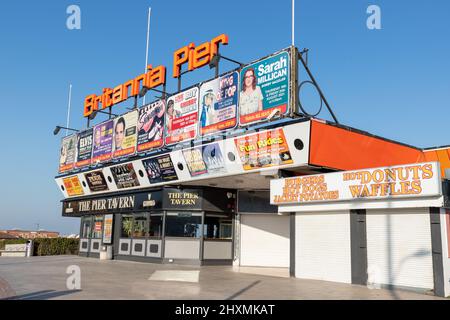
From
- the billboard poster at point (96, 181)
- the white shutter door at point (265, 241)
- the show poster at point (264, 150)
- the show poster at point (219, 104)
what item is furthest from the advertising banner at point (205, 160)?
the billboard poster at point (96, 181)

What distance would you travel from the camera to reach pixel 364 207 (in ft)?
54.7

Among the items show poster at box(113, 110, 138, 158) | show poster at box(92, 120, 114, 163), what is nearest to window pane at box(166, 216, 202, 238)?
show poster at box(113, 110, 138, 158)

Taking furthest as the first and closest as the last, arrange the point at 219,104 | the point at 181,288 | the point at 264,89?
the point at 219,104 < the point at 264,89 < the point at 181,288

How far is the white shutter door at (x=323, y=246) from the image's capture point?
1764 centimetres

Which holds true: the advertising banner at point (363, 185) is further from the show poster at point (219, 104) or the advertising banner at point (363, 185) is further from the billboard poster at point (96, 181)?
the billboard poster at point (96, 181)

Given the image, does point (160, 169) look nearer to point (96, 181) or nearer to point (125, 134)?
point (125, 134)

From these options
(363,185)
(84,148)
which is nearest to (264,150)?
(363,185)

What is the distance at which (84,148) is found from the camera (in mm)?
34875

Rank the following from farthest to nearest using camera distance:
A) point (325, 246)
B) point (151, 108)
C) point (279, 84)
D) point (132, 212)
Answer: point (132, 212) < point (151, 108) < point (279, 84) < point (325, 246)

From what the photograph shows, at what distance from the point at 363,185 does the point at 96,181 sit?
74.8 ft

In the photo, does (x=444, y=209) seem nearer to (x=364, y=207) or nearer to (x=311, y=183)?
(x=364, y=207)

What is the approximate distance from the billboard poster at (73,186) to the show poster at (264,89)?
64.7 feet
